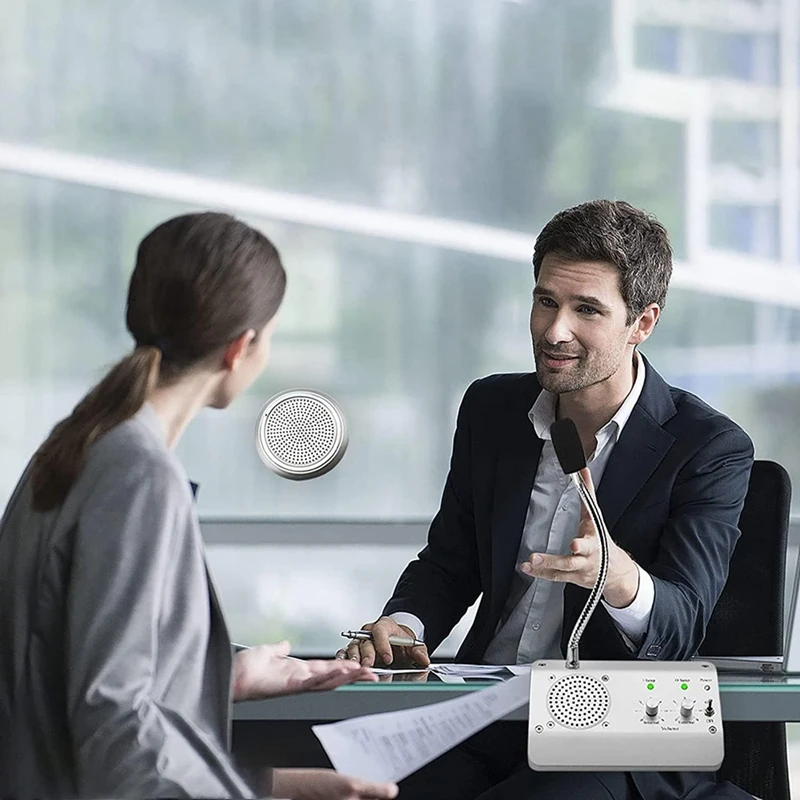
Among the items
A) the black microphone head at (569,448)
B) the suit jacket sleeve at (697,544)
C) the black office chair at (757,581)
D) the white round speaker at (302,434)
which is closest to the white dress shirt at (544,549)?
the suit jacket sleeve at (697,544)

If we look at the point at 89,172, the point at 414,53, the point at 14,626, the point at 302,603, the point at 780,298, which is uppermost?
the point at 414,53

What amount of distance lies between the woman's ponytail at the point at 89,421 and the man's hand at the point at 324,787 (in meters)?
0.38

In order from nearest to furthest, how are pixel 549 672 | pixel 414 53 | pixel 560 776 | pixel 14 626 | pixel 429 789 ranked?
pixel 14 626 < pixel 549 672 < pixel 560 776 < pixel 429 789 < pixel 414 53

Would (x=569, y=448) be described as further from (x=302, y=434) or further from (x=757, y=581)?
(x=302, y=434)

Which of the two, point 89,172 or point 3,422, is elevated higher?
point 89,172

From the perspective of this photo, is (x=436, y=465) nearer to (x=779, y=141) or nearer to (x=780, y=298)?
(x=780, y=298)

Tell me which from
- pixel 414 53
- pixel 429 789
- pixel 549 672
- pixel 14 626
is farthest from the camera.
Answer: pixel 414 53

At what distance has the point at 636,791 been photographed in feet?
6.33

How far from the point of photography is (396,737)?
1458 millimetres

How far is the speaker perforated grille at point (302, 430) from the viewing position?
2725mm

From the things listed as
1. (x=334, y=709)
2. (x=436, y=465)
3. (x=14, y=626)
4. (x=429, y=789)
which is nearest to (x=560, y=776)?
(x=429, y=789)

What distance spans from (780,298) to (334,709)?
3030 millimetres

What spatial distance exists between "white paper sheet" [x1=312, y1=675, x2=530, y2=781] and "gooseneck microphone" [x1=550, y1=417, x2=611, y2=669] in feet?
0.51

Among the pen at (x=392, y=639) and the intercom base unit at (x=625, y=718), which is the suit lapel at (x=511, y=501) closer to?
the pen at (x=392, y=639)
